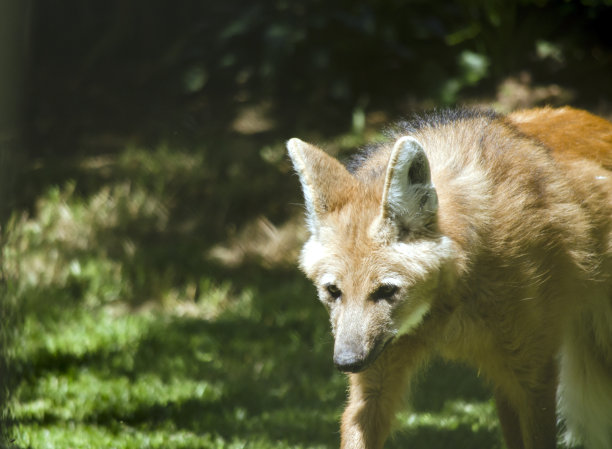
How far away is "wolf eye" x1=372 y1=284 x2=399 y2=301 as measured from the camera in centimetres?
254

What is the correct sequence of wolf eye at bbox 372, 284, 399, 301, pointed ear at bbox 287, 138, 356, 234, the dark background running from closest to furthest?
1. wolf eye at bbox 372, 284, 399, 301
2. pointed ear at bbox 287, 138, 356, 234
3. the dark background

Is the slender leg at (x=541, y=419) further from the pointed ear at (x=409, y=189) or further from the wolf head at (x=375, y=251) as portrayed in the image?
the pointed ear at (x=409, y=189)

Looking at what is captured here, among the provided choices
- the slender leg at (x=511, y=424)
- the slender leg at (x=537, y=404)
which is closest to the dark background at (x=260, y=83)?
the slender leg at (x=511, y=424)

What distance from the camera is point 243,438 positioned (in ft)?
11.9

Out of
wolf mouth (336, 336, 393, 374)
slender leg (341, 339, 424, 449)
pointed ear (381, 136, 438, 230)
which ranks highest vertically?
pointed ear (381, 136, 438, 230)

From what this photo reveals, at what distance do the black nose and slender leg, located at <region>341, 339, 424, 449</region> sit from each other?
0.38 metres

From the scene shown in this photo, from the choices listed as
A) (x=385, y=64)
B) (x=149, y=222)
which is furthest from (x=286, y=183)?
(x=385, y=64)

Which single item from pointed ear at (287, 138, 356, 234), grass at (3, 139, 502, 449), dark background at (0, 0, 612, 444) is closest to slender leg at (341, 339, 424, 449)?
pointed ear at (287, 138, 356, 234)

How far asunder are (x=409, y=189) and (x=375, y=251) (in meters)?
0.24

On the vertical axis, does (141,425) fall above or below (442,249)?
below

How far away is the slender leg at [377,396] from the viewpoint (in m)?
2.81

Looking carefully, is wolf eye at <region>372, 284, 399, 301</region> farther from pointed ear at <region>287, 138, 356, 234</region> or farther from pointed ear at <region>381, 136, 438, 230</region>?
pointed ear at <region>287, 138, 356, 234</region>

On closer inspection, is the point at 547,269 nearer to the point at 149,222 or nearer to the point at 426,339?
the point at 426,339

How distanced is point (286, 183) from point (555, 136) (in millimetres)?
3932
